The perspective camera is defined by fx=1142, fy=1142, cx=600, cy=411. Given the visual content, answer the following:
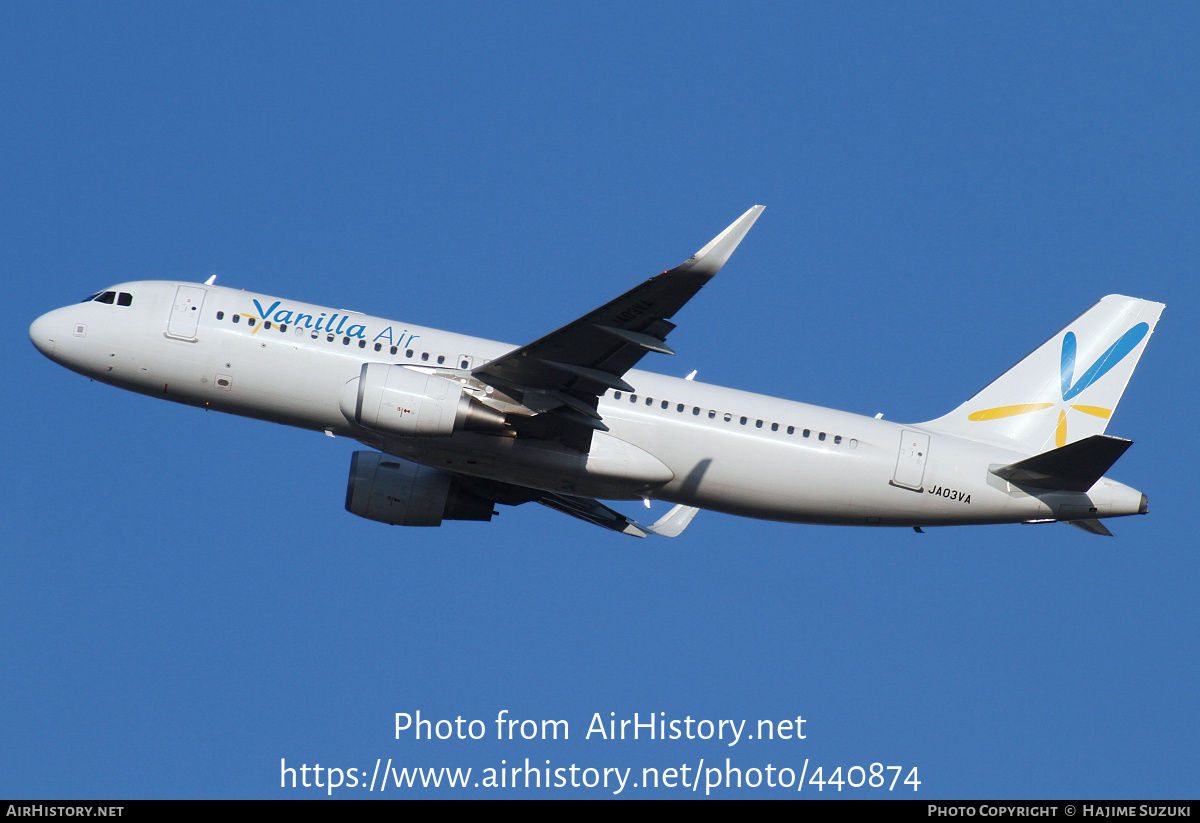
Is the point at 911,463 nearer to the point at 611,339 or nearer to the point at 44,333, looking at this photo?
the point at 611,339

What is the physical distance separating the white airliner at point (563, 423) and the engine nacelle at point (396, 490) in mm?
2949

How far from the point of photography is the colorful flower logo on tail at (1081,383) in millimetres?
29906

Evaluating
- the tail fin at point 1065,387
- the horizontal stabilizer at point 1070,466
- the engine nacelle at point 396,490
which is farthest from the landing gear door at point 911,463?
the engine nacelle at point 396,490

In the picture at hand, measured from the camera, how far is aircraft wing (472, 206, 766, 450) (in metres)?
21.4

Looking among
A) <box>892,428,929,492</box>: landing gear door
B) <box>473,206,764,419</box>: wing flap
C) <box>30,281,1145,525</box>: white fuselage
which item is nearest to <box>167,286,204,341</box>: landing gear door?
<box>30,281,1145,525</box>: white fuselage

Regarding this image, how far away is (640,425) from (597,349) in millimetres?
3645

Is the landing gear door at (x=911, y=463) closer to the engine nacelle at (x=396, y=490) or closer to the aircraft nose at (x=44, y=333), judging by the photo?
the engine nacelle at (x=396, y=490)

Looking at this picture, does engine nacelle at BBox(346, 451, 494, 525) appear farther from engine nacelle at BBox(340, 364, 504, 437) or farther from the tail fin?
the tail fin

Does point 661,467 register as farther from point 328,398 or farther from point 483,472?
point 328,398

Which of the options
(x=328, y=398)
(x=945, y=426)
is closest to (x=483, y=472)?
(x=328, y=398)

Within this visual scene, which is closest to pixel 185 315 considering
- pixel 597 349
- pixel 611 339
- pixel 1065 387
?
pixel 597 349

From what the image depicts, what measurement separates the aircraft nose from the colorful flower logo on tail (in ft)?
77.1

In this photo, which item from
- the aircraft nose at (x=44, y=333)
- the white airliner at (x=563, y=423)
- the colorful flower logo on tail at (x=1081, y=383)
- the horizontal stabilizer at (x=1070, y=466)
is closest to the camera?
the horizontal stabilizer at (x=1070, y=466)

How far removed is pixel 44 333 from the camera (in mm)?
28391
